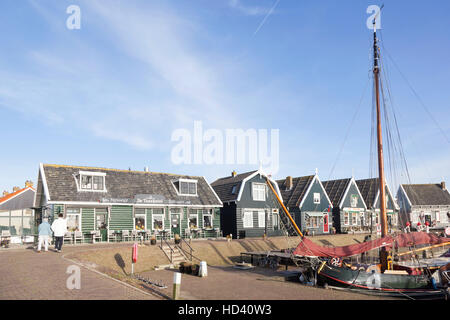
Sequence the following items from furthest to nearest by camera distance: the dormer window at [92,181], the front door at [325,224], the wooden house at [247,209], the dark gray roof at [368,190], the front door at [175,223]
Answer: the dark gray roof at [368,190], the front door at [325,224], the wooden house at [247,209], the front door at [175,223], the dormer window at [92,181]

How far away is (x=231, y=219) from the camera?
36812 millimetres

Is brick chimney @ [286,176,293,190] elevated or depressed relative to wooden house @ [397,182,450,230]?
elevated

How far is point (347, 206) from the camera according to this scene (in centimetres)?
4631

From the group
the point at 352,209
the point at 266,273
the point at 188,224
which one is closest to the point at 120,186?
the point at 188,224

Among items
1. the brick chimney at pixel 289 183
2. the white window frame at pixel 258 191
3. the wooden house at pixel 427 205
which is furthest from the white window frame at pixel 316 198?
the wooden house at pixel 427 205

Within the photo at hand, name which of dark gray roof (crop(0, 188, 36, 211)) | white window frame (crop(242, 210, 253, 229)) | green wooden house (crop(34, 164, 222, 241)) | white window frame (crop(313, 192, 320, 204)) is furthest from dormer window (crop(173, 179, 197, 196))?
dark gray roof (crop(0, 188, 36, 211))

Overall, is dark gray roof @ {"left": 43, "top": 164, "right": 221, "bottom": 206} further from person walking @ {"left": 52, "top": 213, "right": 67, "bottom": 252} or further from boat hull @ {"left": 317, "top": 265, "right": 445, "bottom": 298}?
boat hull @ {"left": 317, "top": 265, "right": 445, "bottom": 298}

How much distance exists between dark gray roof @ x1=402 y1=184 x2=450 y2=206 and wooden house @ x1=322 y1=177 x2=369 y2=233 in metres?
14.4

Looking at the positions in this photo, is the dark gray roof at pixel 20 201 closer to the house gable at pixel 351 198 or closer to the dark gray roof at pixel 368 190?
the house gable at pixel 351 198

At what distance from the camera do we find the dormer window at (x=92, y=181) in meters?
29.3

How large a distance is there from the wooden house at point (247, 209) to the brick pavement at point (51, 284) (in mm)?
20384

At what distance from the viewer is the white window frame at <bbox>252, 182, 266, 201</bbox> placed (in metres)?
37.9
